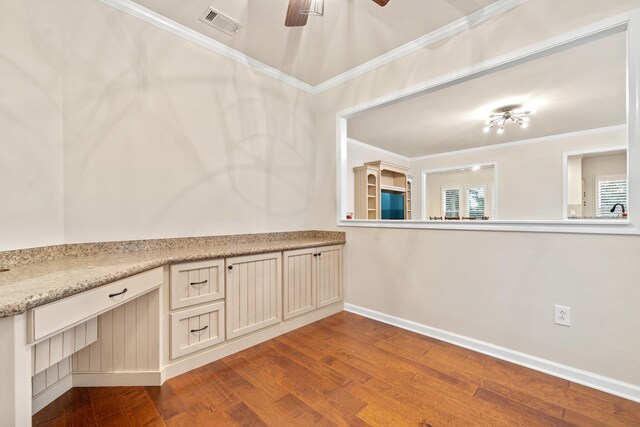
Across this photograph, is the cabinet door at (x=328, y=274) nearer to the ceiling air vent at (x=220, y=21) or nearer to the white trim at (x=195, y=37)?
the white trim at (x=195, y=37)

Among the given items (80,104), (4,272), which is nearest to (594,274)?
(4,272)

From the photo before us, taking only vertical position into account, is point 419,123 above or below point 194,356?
above

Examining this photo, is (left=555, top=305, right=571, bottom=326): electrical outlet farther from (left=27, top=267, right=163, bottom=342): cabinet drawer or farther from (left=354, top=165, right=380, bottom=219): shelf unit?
(left=354, top=165, right=380, bottom=219): shelf unit

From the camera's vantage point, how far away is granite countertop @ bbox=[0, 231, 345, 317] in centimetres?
103

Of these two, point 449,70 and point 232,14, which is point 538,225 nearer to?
point 449,70

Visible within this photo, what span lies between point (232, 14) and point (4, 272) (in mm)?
2261

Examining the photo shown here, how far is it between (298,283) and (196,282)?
3.24 feet

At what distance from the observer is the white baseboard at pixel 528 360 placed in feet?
5.52

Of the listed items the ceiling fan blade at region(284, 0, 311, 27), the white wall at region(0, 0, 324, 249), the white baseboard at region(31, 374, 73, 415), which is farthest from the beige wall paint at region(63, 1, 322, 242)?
the ceiling fan blade at region(284, 0, 311, 27)

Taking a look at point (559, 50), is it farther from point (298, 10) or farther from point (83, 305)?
point (83, 305)

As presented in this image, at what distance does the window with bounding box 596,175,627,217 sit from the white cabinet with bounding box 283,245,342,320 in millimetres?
6070

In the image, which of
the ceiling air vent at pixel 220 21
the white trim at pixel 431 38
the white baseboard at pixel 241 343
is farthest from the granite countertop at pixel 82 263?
the white trim at pixel 431 38

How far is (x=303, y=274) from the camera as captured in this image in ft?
8.91

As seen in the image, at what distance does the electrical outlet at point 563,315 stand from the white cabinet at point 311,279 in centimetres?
186
